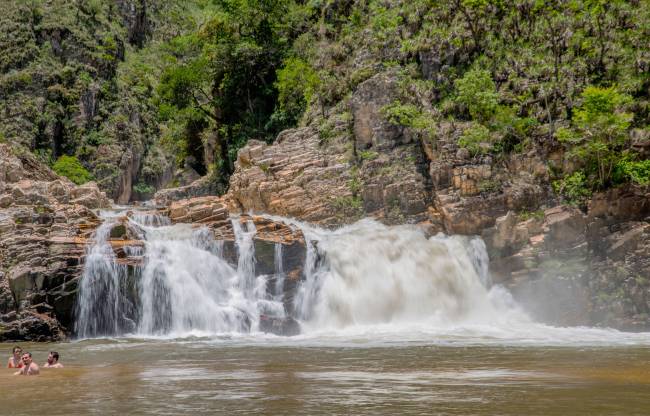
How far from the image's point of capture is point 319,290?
81.2 feet

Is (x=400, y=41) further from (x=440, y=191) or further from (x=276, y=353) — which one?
(x=276, y=353)

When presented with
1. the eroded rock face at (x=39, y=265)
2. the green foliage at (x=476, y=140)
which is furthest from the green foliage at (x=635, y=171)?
the eroded rock face at (x=39, y=265)

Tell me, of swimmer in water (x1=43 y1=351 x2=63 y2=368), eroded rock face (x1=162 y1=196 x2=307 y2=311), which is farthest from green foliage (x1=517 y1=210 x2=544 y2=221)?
swimmer in water (x1=43 y1=351 x2=63 y2=368)

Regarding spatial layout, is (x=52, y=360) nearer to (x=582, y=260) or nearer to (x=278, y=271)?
(x=278, y=271)

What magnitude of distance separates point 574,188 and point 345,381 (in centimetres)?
1882

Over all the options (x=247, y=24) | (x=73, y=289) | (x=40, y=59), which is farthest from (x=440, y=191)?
(x=40, y=59)

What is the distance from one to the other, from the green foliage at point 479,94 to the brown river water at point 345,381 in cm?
1546

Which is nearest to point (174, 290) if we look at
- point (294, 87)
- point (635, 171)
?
point (294, 87)

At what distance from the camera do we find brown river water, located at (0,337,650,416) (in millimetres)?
7520

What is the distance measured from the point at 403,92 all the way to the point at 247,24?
1555 cm

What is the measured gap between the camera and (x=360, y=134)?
3225 cm

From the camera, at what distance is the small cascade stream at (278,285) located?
22469 millimetres

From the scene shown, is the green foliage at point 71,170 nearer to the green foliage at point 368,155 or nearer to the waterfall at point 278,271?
the green foliage at point 368,155

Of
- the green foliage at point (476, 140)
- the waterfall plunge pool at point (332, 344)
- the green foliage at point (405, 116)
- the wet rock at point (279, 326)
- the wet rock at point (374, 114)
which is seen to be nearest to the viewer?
the waterfall plunge pool at point (332, 344)
